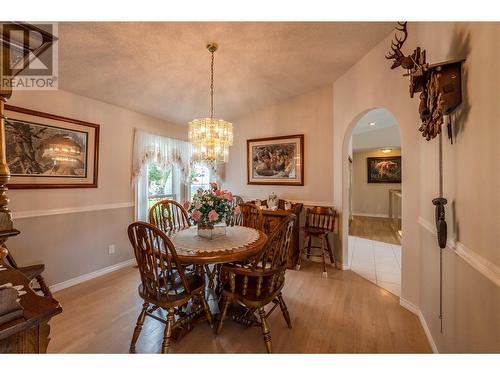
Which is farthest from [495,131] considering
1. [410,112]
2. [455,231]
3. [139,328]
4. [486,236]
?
[139,328]

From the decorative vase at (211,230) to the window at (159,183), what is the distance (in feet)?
6.58

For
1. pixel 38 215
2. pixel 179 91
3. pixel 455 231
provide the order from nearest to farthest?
pixel 455 231
pixel 38 215
pixel 179 91

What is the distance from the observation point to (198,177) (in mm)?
4480

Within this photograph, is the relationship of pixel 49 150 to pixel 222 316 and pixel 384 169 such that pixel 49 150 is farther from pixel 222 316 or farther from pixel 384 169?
pixel 384 169

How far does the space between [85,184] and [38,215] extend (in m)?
0.57

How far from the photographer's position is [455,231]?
129 cm

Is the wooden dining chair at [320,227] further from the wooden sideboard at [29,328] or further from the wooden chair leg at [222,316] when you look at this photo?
the wooden sideboard at [29,328]

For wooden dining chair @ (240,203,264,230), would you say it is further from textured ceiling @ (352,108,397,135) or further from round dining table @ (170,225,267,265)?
textured ceiling @ (352,108,397,135)

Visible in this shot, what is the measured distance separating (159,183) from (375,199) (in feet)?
24.5

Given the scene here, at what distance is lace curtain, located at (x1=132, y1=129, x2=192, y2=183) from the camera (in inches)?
131

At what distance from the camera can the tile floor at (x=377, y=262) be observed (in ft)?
9.21

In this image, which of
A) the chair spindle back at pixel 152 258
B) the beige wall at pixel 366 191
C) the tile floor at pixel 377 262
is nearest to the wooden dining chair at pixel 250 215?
the chair spindle back at pixel 152 258

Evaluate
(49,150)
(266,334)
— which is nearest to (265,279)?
(266,334)
